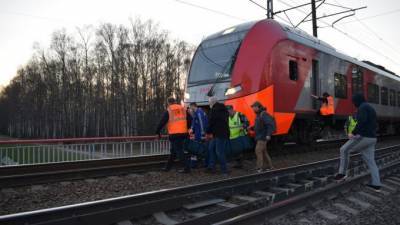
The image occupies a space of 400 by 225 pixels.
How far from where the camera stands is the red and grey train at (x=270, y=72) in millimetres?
9984

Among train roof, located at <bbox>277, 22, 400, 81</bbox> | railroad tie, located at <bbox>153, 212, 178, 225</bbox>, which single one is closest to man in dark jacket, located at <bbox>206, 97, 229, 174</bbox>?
railroad tie, located at <bbox>153, 212, 178, 225</bbox>

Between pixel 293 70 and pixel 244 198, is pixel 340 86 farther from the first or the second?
pixel 244 198

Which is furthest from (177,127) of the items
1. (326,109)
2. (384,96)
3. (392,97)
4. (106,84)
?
(106,84)

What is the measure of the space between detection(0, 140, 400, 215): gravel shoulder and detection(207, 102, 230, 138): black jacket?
2.96 feet

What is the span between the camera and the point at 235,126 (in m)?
9.34

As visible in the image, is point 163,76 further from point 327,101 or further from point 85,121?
point 327,101

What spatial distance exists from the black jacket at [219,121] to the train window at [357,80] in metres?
8.64

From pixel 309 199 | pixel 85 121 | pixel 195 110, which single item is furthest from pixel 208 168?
pixel 85 121

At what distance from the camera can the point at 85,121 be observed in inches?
2060

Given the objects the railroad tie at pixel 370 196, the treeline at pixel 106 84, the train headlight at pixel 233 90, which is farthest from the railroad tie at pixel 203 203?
the treeline at pixel 106 84

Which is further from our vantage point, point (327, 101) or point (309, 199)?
point (327, 101)

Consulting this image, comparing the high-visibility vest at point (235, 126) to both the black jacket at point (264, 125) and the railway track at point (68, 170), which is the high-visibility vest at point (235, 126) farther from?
the railway track at point (68, 170)

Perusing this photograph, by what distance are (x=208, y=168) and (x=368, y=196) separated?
344 cm

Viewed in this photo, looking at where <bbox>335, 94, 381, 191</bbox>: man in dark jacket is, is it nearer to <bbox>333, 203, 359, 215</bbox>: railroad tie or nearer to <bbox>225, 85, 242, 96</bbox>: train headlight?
<bbox>333, 203, 359, 215</bbox>: railroad tie
